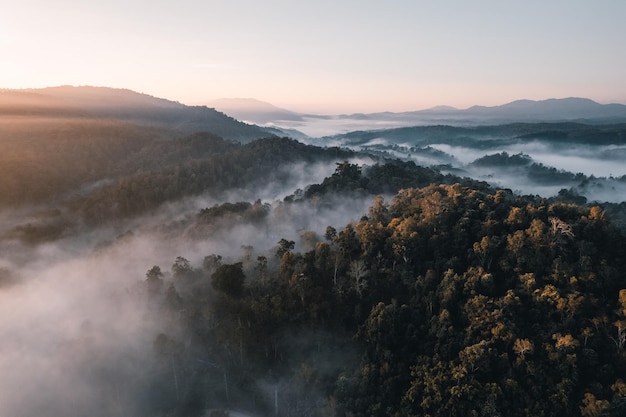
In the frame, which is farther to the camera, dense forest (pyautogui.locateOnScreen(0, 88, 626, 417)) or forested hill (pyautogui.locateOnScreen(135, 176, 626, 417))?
dense forest (pyautogui.locateOnScreen(0, 88, 626, 417))

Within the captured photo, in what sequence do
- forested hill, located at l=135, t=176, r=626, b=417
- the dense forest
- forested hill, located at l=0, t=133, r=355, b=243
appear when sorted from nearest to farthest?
1. forested hill, located at l=135, t=176, r=626, b=417
2. the dense forest
3. forested hill, located at l=0, t=133, r=355, b=243

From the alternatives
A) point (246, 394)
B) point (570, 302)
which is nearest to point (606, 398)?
point (570, 302)

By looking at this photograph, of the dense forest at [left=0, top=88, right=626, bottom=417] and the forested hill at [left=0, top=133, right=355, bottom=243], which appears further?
A: the forested hill at [left=0, top=133, right=355, bottom=243]

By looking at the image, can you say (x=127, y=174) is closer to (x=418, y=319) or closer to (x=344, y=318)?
(x=344, y=318)

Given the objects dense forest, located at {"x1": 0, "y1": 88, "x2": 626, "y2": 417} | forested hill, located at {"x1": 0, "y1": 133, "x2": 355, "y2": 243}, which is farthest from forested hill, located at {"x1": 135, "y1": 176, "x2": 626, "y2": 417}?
forested hill, located at {"x1": 0, "y1": 133, "x2": 355, "y2": 243}

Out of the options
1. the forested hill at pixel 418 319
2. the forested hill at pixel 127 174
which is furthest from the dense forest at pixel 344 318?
the forested hill at pixel 127 174

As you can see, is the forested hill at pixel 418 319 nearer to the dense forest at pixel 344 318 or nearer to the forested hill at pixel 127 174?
the dense forest at pixel 344 318

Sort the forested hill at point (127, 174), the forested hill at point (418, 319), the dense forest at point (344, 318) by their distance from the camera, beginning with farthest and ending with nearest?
A: the forested hill at point (127, 174), the dense forest at point (344, 318), the forested hill at point (418, 319)

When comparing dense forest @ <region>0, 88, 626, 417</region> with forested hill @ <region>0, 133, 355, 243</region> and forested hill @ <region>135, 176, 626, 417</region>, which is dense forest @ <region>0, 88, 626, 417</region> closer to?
forested hill @ <region>135, 176, 626, 417</region>

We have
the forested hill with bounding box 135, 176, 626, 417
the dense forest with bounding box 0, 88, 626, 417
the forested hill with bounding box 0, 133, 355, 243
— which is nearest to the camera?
the forested hill with bounding box 135, 176, 626, 417

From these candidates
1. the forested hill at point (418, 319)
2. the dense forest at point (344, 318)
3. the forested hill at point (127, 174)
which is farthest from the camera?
the forested hill at point (127, 174)
